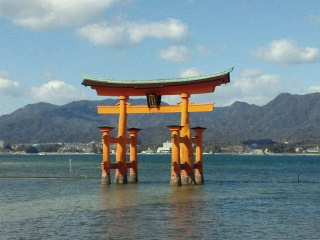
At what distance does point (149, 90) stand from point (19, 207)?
15.9 meters

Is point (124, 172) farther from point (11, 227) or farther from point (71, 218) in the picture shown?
point (11, 227)

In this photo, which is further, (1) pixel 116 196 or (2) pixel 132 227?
(1) pixel 116 196

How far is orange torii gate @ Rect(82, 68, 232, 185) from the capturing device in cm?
4000

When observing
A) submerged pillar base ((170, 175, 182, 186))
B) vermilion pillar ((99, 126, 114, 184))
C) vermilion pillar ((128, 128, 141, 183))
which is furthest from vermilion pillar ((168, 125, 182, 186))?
vermilion pillar ((128, 128, 141, 183))

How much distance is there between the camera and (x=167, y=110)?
42.4 m

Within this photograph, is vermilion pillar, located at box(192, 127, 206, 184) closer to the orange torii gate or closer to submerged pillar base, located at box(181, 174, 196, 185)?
the orange torii gate

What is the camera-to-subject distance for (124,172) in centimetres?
4375

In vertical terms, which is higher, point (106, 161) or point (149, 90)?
point (149, 90)

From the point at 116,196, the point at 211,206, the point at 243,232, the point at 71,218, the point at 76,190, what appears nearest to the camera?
the point at 243,232

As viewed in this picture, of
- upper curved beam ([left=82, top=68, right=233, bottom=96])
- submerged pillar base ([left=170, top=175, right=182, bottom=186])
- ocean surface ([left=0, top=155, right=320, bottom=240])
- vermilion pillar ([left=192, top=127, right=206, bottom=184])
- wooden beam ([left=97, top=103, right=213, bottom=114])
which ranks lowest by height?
ocean surface ([left=0, top=155, right=320, bottom=240])

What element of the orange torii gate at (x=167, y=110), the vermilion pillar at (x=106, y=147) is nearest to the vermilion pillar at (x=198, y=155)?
the orange torii gate at (x=167, y=110)

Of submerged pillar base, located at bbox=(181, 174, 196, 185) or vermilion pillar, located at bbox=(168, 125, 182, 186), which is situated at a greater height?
vermilion pillar, located at bbox=(168, 125, 182, 186)

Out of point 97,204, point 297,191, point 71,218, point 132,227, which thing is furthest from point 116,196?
point 297,191

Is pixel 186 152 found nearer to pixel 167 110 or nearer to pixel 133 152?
pixel 167 110
